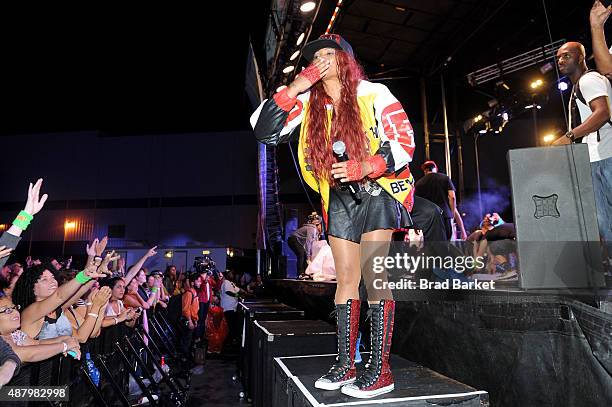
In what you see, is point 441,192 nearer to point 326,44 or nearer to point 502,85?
point 326,44

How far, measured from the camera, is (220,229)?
63.8 ft

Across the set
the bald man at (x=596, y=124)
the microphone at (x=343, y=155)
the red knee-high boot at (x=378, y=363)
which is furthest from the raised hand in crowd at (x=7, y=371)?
the bald man at (x=596, y=124)

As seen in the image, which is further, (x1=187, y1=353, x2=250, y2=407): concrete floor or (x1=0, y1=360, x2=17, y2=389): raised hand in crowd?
→ (x1=187, y1=353, x2=250, y2=407): concrete floor

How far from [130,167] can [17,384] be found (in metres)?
19.2

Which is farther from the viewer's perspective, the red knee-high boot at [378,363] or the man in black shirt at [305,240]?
the man in black shirt at [305,240]

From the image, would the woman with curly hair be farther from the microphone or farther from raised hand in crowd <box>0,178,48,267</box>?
raised hand in crowd <box>0,178,48,267</box>

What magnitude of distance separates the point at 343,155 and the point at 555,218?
101cm

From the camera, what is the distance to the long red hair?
1.92 metres

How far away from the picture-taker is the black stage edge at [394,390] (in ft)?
5.10

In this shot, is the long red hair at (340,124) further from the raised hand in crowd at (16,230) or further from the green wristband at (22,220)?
the green wristband at (22,220)

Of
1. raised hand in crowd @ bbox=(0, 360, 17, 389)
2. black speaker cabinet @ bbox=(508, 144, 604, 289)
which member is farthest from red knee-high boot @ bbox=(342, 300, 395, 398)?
raised hand in crowd @ bbox=(0, 360, 17, 389)

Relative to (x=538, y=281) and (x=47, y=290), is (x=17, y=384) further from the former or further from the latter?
(x=538, y=281)

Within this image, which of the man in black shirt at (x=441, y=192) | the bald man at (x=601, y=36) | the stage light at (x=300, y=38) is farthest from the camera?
the stage light at (x=300, y=38)

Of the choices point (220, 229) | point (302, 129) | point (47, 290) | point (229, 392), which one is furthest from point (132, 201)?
point (302, 129)
